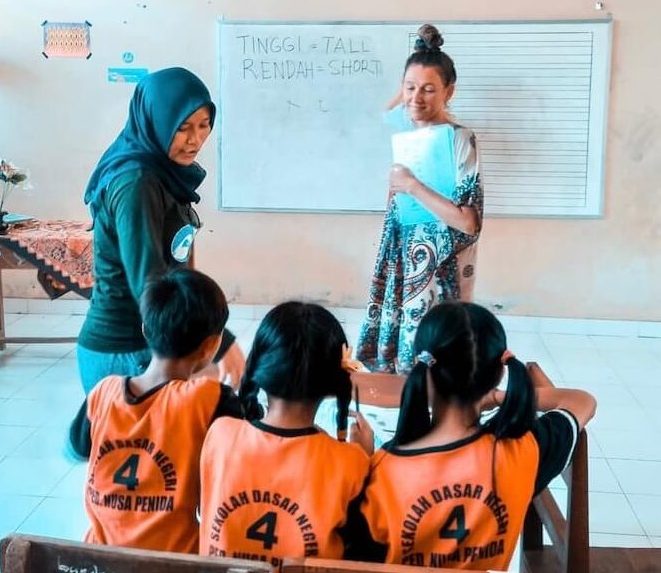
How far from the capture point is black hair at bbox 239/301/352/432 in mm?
1300

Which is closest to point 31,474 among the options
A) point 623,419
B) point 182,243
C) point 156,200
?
point 182,243

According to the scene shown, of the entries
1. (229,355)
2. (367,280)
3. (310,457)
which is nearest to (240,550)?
(310,457)

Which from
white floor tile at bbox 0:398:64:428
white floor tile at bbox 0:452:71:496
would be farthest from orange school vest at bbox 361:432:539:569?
white floor tile at bbox 0:398:64:428

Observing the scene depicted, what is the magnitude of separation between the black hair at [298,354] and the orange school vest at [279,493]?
0.23ft

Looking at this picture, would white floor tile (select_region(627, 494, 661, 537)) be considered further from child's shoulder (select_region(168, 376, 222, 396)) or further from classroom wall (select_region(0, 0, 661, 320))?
classroom wall (select_region(0, 0, 661, 320))

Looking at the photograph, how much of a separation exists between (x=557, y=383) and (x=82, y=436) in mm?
2823

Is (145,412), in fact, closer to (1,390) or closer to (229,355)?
(229,355)

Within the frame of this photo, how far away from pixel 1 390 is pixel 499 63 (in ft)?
9.47

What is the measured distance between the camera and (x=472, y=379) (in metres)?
1.29

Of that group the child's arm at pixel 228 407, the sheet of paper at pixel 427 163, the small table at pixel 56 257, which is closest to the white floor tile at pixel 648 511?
the sheet of paper at pixel 427 163

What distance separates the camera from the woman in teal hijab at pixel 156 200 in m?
1.70

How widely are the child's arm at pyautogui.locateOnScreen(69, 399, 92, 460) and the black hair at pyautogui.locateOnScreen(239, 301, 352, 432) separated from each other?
0.32 m

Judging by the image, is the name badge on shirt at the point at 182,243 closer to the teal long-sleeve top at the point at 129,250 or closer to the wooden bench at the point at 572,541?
the teal long-sleeve top at the point at 129,250

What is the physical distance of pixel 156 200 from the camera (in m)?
1.65
